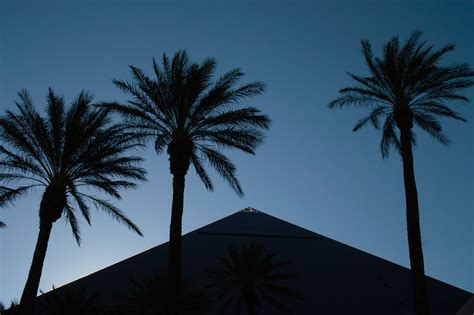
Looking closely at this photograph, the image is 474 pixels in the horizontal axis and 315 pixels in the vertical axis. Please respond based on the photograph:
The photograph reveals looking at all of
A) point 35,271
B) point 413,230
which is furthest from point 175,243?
point 413,230

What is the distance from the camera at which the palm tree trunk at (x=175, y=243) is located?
13959mm

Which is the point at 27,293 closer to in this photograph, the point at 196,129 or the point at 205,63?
Answer: the point at 196,129

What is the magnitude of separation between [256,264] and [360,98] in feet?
28.3

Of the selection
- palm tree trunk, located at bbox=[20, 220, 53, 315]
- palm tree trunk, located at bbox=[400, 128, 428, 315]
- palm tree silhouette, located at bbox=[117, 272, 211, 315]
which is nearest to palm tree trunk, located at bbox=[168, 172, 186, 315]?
palm tree silhouette, located at bbox=[117, 272, 211, 315]

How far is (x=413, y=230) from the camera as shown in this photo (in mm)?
15531

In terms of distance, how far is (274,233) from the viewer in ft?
101

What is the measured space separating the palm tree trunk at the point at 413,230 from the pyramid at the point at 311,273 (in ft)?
24.3

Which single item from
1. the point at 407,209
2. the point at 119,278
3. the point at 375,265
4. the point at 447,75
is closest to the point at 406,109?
the point at 447,75

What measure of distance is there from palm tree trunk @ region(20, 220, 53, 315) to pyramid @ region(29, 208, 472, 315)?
523 centimetres

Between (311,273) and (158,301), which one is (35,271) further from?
(311,273)

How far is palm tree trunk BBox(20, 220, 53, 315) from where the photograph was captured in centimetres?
1464

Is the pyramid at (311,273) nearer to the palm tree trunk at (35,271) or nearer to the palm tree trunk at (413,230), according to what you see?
the palm tree trunk at (35,271)

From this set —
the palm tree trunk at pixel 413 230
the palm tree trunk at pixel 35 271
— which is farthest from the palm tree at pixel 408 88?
the palm tree trunk at pixel 35 271

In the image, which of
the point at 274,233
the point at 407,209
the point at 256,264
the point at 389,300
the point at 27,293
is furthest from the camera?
the point at 274,233
